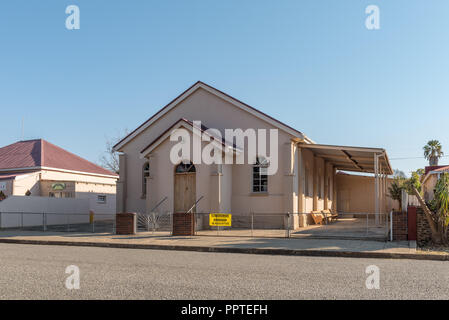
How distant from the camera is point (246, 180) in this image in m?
22.3

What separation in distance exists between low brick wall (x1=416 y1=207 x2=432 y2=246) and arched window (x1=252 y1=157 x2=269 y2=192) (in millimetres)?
8432

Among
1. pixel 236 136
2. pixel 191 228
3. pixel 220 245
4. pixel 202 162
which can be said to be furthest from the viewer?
pixel 236 136

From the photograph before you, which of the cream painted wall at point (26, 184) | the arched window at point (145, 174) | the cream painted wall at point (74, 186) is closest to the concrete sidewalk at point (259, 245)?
the arched window at point (145, 174)

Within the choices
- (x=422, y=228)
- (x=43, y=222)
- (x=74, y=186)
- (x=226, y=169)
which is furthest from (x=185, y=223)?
(x=74, y=186)

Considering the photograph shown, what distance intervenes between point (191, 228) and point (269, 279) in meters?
Result: 9.75

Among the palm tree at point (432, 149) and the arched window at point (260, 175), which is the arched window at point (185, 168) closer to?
the arched window at point (260, 175)

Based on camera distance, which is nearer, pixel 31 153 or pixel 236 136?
pixel 236 136

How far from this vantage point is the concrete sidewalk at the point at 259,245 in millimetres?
12711

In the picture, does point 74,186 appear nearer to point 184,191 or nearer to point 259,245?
point 184,191

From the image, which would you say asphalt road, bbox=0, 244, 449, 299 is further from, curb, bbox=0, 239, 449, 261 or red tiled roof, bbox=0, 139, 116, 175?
red tiled roof, bbox=0, 139, 116, 175

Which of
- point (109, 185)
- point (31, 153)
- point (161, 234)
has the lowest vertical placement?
point (161, 234)

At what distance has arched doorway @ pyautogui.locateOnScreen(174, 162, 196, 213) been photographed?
70.7 feet

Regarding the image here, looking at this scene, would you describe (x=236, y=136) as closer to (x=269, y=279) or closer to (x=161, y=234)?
(x=161, y=234)
